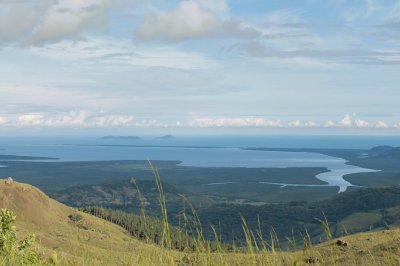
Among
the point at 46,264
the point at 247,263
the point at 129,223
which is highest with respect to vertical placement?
the point at 247,263

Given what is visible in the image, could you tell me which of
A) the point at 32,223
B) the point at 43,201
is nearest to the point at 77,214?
the point at 43,201

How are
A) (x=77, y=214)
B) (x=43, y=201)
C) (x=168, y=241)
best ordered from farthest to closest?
(x=77, y=214) → (x=43, y=201) → (x=168, y=241)

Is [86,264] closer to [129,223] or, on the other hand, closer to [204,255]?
[204,255]

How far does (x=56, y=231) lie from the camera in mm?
96688

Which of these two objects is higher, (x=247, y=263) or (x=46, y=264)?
(x=247, y=263)

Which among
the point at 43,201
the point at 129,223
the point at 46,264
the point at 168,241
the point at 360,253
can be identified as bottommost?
the point at 129,223

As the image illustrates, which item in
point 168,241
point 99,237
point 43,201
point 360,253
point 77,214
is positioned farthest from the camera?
point 77,214

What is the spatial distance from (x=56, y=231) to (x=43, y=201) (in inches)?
724

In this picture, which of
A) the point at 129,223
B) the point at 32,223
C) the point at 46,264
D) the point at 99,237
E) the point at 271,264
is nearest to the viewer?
the point at 271,264

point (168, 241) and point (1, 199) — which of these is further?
point (1, 199)

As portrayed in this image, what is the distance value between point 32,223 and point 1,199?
8355 millimetres

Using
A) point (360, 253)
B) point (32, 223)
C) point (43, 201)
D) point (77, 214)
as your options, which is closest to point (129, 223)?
point (77, 214)

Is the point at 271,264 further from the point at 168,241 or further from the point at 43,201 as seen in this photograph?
the point at 43,201

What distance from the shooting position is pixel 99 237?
304 feet
